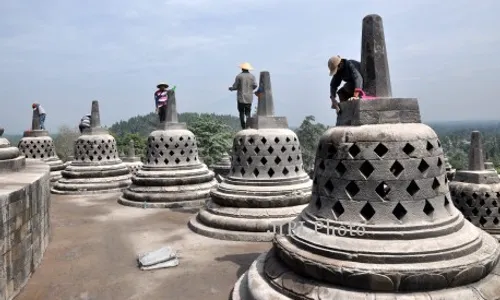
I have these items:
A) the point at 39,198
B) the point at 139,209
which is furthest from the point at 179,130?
the point at 39,198

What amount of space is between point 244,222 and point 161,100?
5740 millimetres

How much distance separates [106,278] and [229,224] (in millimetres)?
2891

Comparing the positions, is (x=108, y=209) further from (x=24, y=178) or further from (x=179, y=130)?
(x=24, y=178)

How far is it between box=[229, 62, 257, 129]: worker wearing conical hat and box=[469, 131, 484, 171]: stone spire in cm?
639

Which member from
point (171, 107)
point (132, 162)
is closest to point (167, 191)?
point (171, 107)

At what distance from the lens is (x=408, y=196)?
409 centimetres

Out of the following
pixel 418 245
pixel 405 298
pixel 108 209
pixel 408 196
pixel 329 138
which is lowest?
pixel 108 209

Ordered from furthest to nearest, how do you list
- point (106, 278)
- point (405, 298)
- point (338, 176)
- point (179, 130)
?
point (179, 130) → point (106, 278) → point (338, 176) → point (405, 298)

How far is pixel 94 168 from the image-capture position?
14.6 meters

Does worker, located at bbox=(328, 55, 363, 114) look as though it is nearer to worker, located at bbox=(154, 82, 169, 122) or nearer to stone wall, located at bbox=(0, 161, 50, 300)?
stone wall, located at bbox=(0, 161, 50, 300)

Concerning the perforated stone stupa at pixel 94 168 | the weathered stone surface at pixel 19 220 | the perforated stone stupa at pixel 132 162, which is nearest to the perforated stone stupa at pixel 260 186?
the weathered stone surface at pixel 19 220

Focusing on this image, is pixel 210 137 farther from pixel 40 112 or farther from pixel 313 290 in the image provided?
pixel 313 290

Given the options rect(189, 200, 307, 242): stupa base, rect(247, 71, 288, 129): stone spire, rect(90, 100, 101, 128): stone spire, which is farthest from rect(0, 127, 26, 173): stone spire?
rect(90, 100, 101, 128): stone spire

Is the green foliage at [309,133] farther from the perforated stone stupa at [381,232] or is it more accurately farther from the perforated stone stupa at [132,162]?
the perforated stone stupa at [381,232]
